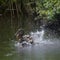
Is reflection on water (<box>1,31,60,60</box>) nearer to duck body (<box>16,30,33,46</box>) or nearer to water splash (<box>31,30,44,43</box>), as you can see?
duck body (<box>16,30,33,46</box>)

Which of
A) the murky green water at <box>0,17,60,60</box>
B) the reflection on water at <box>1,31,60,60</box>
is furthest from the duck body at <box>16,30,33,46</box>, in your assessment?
the murky green water at <box>0,17,60,60</box>

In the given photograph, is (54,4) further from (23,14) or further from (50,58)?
(23,14)

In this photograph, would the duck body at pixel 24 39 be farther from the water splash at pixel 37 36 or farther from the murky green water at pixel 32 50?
the water splash at pixel 37 36

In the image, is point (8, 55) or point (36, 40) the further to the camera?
point (36, 40)

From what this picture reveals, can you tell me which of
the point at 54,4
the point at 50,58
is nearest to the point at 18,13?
the point at 54,4

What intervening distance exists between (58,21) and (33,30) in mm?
2042

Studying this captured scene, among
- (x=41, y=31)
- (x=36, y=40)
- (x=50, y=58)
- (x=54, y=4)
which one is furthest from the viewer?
(x=41, y=31)

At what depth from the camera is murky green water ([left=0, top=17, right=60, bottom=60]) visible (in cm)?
1108

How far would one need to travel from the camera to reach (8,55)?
11.8 metres

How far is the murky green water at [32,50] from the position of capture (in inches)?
436

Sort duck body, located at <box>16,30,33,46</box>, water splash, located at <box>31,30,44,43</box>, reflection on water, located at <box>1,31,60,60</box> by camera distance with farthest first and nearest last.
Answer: water splash, located at <box>31,30,44,43</box>, duck body, located at <box>16,30,33,46</box>, reflection on water, located at <box>1,31,60,60</box>

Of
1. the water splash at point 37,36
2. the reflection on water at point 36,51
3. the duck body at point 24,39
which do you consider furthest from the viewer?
the water splash at point 37,36

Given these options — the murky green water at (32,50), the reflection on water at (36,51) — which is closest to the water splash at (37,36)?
the murky green water at (32,50)

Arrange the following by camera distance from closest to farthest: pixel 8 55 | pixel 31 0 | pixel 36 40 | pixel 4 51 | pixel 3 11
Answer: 1. pixel 8 55
2. pixel 4 51
3. pixel 36 40
4. pixel 31 0
5. pixel 3 11
